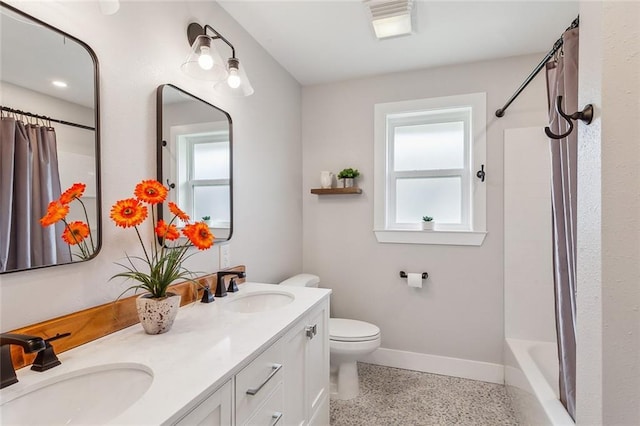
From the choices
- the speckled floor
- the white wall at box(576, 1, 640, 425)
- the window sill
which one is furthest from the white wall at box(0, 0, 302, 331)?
the white wall at box(576, 1, 640, 425)

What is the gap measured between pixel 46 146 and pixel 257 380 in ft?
3.15

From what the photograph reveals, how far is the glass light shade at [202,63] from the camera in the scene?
1349 millimetres

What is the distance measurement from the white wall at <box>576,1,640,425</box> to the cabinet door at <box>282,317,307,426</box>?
3.09ft

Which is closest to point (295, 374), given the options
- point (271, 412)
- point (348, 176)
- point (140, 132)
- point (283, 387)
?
point (283, 387)

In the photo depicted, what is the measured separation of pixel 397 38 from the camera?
2049mm

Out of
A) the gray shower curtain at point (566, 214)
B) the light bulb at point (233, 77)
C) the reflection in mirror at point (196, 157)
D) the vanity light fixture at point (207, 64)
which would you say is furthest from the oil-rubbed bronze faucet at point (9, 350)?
the gray shower curtain at point (566, 214)

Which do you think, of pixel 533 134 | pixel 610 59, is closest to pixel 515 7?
pixel 533 134

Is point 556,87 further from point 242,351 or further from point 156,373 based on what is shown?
point 156,373

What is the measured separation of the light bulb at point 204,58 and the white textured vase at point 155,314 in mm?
983

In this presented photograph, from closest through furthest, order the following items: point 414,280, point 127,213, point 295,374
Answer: point 127,213 → point 295,374 → point 414,280

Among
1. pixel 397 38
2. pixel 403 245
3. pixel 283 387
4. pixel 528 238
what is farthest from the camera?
pixel 403 245

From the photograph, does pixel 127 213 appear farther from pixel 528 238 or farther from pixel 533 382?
pixel 528 238

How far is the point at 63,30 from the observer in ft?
3.26

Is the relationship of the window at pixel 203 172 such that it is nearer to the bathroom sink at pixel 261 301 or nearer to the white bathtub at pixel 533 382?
the bathroom sink at pixel 261 301
